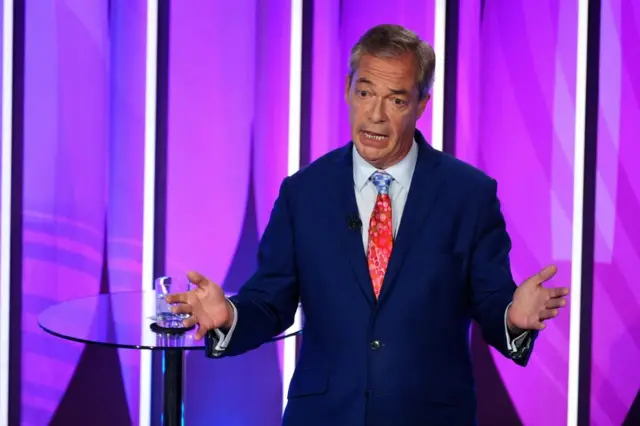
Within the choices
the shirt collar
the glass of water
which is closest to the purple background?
the glass of water

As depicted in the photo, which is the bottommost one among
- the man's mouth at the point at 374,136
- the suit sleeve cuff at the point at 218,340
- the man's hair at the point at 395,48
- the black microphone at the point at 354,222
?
the suit sleeve cuff at the point at 218,340

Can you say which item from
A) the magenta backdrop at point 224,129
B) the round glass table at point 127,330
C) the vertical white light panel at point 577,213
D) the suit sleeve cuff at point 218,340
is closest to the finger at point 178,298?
the suit sleeve cuff at point 218,340

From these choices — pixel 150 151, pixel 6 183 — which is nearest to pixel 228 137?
pixel 150 151

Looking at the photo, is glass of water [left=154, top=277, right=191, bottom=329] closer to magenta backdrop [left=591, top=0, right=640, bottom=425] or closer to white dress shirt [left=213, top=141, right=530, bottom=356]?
white dress shirt [left=213, top=141, right=530, bottom=356]

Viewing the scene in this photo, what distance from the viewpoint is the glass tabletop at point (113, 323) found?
8.16 ft

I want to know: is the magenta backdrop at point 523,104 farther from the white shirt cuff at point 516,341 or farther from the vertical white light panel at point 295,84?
the white shirt cuff at point 516,341

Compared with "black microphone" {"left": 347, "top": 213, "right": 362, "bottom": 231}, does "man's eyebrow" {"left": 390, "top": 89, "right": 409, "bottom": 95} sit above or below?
above

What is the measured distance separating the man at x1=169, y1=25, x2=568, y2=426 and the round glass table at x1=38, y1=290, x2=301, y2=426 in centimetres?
57

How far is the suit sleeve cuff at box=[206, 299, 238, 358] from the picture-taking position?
182cm

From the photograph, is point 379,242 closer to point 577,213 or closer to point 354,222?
point 354,222

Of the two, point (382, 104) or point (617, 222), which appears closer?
point (382, 104)

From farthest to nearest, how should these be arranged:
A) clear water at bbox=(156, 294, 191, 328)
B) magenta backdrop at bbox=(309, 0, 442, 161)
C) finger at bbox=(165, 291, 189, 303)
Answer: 1. magenta backdrop at bbox=(309, 0, 442, 161)
2. clear water at bbox=(156, 294, 191, 328)
3. finger at bbox=(165, 291, 189, 303)

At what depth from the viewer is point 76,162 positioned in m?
3.29

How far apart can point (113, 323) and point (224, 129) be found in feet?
3.15
